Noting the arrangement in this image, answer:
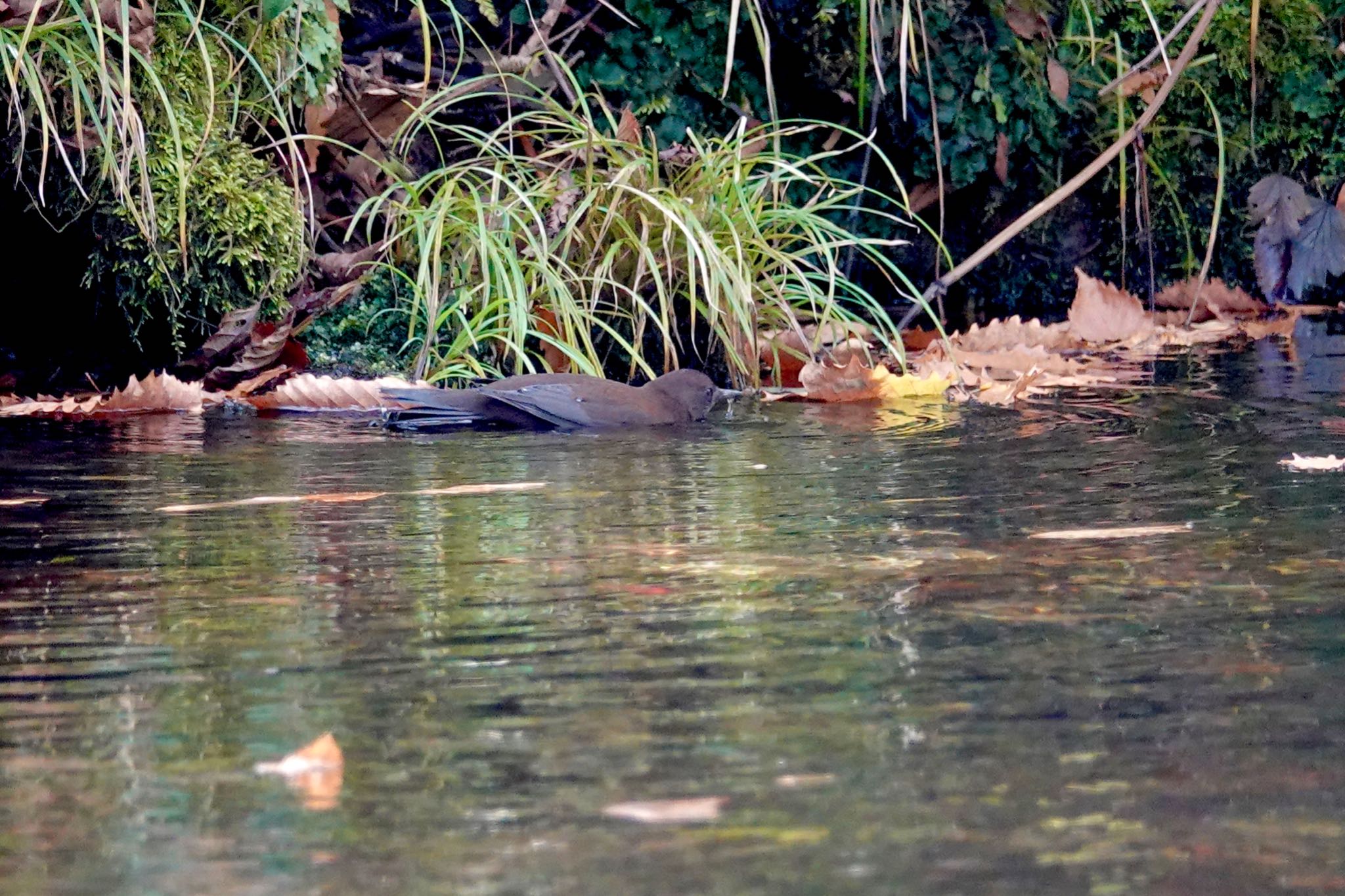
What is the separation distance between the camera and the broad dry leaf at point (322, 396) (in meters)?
5.08

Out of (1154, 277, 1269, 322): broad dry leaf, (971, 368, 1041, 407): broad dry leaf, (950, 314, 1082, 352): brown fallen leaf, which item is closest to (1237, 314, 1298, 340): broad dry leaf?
(1154, 277, 1269, 322): broad dry leaf

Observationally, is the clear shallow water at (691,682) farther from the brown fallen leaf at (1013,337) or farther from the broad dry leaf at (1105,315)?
the broad dry leaf at (1105,315)

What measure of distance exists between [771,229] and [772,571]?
3577mm

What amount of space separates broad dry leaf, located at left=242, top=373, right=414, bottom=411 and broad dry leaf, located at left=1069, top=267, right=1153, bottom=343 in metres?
2.96

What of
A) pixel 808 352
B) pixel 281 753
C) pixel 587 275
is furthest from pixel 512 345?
pixel 281 753

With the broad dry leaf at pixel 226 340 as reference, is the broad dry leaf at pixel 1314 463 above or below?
below

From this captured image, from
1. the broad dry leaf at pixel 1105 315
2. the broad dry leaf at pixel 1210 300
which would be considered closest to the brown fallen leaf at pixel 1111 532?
the broad dry leaf at pixel 1105 315

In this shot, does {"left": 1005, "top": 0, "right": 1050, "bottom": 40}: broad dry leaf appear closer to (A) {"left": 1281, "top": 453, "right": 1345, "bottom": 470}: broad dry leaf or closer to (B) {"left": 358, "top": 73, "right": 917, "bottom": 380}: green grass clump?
(B) {"left": 358, "top": 73, "right": 917, "bottom": 380}: green grass clump

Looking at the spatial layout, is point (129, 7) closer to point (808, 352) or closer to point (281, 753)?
point (808, 352)

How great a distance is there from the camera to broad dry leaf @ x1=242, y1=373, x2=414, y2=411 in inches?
200

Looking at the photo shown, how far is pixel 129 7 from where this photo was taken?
202 inches

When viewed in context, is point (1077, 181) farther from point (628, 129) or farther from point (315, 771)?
point (315, 771)

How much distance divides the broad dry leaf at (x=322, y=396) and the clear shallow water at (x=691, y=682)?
156 cm

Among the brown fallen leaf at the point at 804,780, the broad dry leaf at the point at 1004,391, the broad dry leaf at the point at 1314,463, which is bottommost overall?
the brown fallen leaf at the point at 804,780
